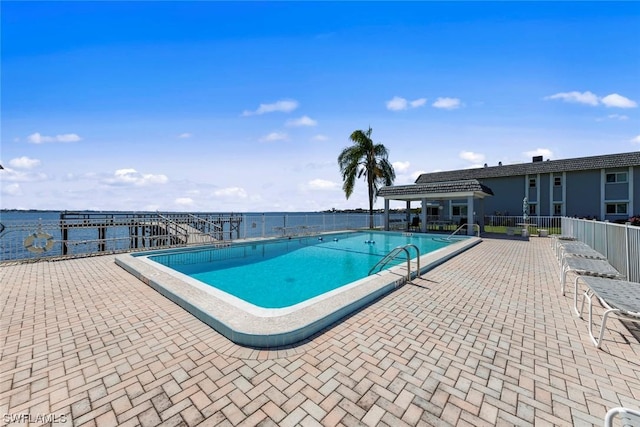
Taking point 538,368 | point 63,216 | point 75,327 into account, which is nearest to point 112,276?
point 75,327

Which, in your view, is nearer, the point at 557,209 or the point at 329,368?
the point at 329,368

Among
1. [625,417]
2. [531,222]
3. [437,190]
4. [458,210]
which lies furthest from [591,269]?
[458,210]

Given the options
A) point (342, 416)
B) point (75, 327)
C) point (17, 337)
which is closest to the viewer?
point (342, 416)

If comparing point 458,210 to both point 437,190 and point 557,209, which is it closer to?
point 557,209

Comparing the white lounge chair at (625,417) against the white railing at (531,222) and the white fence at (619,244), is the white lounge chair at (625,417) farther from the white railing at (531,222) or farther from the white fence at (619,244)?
the white railing at (531,222)

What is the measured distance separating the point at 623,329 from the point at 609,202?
2753 centimetres

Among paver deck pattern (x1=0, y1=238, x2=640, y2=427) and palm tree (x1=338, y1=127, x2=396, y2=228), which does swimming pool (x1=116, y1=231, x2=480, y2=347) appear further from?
palm tree (x1=338, y1=127, x2=396, y2=228)

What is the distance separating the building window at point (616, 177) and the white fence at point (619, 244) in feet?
68.2

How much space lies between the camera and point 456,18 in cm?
866

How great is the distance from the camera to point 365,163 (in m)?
22.0

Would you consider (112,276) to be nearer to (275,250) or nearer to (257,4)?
(275,250)

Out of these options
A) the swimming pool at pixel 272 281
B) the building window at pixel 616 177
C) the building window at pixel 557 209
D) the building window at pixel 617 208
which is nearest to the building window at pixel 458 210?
the building window at pixel 557 209

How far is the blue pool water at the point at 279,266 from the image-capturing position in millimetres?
6715

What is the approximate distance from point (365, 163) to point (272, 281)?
16.6m
